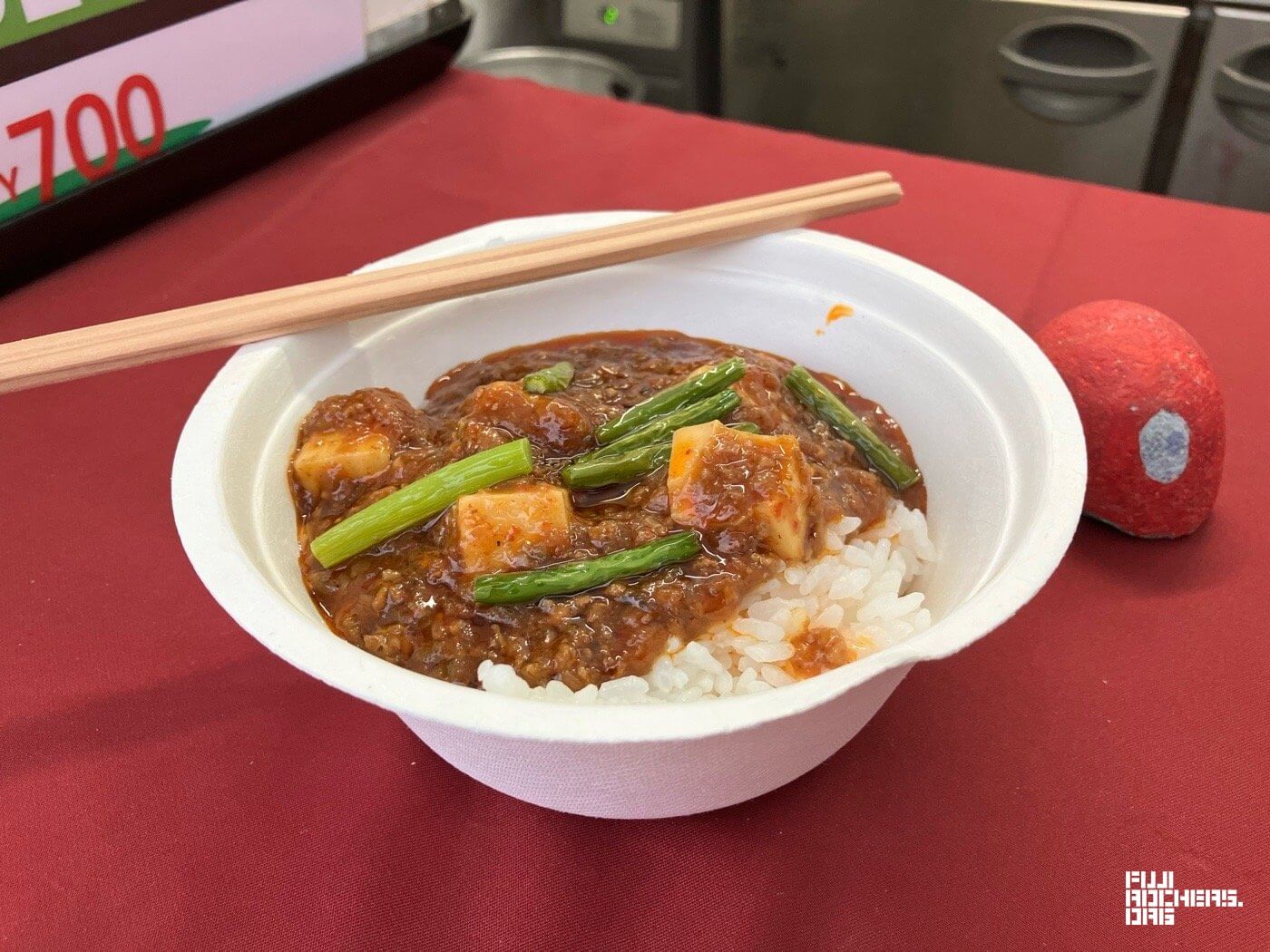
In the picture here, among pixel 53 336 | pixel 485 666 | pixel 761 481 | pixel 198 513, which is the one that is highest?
pixel 53 336

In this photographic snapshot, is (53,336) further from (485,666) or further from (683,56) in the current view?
(683,56)

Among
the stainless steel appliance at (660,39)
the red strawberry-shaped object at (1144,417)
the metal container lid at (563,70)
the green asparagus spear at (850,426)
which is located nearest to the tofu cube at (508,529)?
the green asparagus spear at (850,426)

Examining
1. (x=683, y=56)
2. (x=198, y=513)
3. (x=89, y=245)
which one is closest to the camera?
(x=198, y=513)

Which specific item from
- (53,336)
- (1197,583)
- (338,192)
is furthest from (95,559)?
(1197,583)

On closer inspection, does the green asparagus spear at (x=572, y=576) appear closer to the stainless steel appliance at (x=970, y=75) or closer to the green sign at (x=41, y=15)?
the green sign at (x=41, y=15)

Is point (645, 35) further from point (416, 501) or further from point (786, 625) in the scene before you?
point (786, 625)

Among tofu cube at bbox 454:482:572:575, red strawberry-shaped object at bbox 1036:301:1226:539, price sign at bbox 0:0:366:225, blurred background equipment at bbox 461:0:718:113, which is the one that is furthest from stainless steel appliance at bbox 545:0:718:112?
tofu cube at bbox 454:482:572:575

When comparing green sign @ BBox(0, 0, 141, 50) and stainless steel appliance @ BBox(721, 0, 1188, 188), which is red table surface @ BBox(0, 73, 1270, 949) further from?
stainless steel appliance @ BBox(721, 0, 1188, 188)
